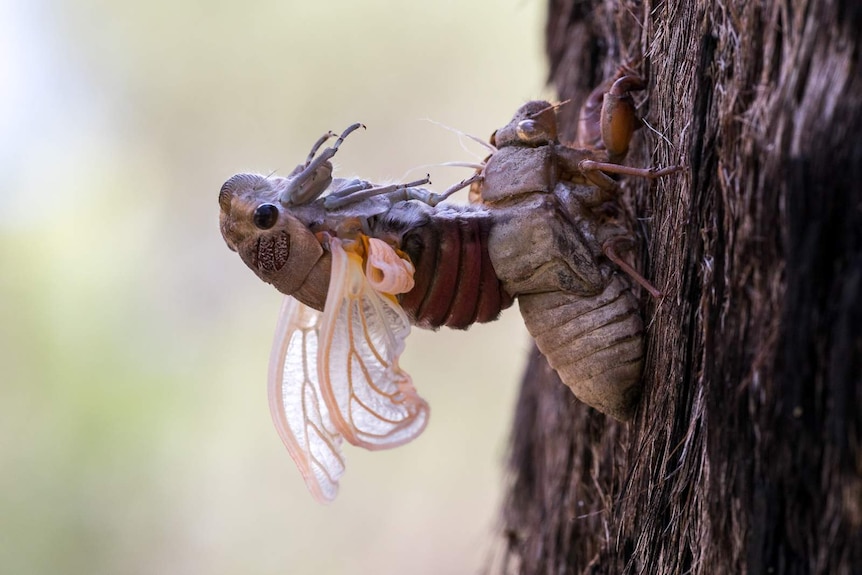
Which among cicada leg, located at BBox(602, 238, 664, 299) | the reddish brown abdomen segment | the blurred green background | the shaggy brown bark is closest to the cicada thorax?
the reddish brown abdomen segment

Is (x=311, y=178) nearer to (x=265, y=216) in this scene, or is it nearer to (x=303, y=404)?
(x=265, y=216)

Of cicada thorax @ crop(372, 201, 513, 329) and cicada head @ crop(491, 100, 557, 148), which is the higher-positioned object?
cicada head @ crop(491, 100, 557, 148)

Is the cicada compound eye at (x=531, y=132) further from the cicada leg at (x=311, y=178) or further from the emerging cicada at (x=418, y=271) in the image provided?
the cicada leg at (x=311, y=178)

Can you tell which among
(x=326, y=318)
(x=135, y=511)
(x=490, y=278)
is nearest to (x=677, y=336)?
(x=490, y=278)

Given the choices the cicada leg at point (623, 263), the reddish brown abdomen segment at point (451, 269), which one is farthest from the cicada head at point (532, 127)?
the cicada leg at point (623, 263)

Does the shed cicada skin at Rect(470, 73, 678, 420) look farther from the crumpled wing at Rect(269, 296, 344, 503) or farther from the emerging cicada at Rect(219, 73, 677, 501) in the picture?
the crumpled wing at Rect(269, 296, 344, 503)

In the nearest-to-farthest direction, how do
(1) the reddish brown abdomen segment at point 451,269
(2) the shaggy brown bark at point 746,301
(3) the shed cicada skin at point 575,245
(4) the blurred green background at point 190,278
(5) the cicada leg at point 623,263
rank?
(2) the shaggy brown bark at point 746,301 → (5) the cicada leg at point 623,263 → (3) the shed cicada skin at point 575,245 → (1) the reddish brown abdomen segment at point 451,269 → (4) the blurred green background at point 190,278
